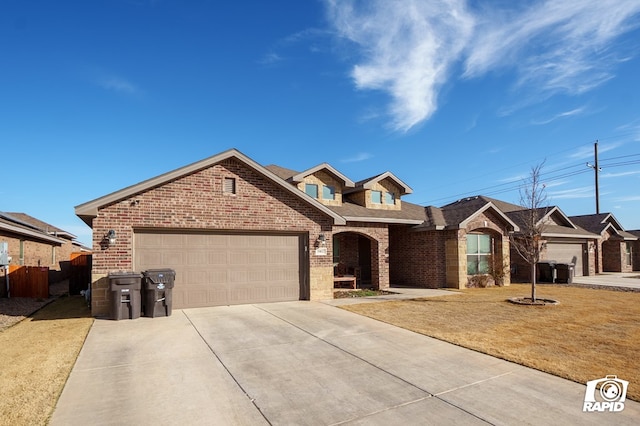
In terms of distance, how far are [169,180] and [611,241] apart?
32.5 m

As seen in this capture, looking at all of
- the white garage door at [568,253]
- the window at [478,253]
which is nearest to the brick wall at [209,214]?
the window at [478,253]

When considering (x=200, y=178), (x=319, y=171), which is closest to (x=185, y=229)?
(x=200, y=178)

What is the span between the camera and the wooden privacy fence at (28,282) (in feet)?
45.8

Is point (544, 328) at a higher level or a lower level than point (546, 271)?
higher

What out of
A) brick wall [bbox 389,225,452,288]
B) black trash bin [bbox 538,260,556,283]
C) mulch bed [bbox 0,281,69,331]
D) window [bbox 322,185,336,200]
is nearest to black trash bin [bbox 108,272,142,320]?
mulch bed [bbox 0,281,69,331]

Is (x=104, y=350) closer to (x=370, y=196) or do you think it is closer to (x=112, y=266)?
(x=112, y=266)

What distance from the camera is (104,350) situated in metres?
6.68

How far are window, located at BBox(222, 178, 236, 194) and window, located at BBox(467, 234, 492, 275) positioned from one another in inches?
462

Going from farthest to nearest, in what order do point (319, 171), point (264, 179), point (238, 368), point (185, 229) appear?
point (319, 171) < point (264, 179) < point (185, 229) < point (238, 368)

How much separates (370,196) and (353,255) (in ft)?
10.6

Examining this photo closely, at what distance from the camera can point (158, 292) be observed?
32.1 ft

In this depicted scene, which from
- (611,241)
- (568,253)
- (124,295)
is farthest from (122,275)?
(611,241)

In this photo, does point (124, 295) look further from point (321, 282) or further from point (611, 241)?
point (611, 241)
